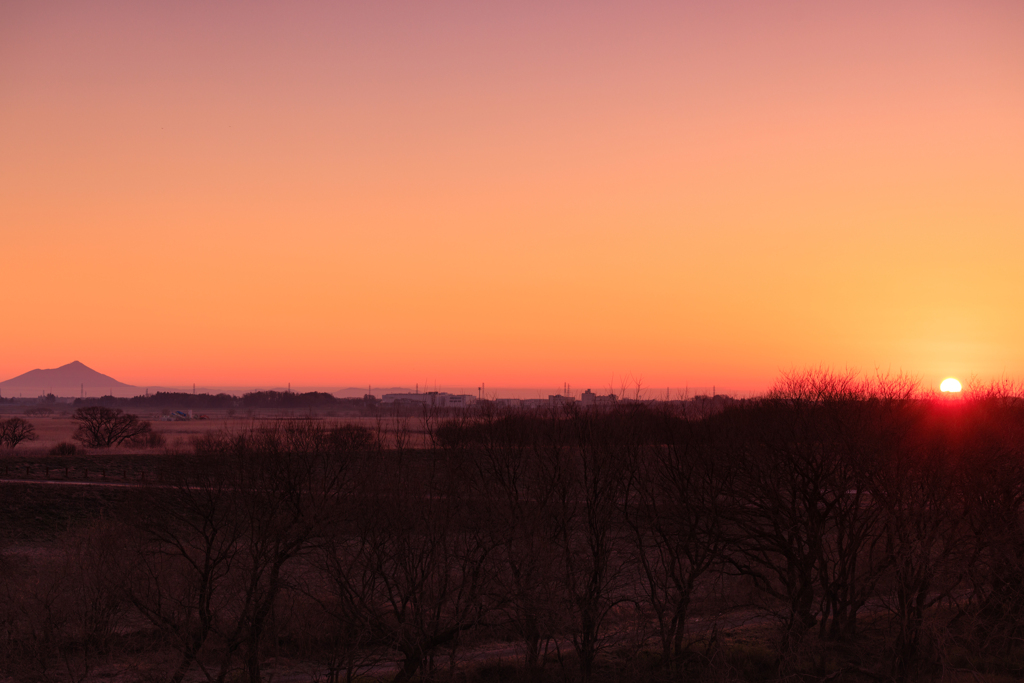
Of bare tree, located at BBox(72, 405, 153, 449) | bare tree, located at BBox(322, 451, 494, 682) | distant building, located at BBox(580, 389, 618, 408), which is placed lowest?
bare tree, located at BBox(322, 451, 494, 682)

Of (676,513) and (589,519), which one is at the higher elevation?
(676,513)

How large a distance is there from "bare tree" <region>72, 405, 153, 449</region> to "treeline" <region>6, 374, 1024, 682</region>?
51147mm

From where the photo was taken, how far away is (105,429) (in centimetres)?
7638

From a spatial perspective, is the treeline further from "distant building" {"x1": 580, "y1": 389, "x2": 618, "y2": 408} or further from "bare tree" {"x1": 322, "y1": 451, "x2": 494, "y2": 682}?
"distant building" {"x1": 580, "y1": 389, "x2": 618, "y2": 408}

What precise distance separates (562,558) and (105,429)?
66733 mm

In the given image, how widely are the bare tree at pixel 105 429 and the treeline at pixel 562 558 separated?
5115 cm

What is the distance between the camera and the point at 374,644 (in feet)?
83.4

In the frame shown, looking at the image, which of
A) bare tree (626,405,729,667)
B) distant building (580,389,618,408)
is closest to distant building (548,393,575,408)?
distant building (580,389,618,408)

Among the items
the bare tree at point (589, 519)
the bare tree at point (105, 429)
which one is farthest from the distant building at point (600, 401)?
the bare tree at point (105, 429)

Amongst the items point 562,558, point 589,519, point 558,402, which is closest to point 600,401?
point 558,402

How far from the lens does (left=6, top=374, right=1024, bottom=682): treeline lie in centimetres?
2250

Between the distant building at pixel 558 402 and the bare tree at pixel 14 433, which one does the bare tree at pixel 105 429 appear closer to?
the bare tree at pixel 14 433

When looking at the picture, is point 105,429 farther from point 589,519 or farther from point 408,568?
point 589,519

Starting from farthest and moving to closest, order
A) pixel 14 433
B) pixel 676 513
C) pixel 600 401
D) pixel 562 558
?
pixel 14 433
pixel 600 401
pixel 676 513
pixel 562 558
